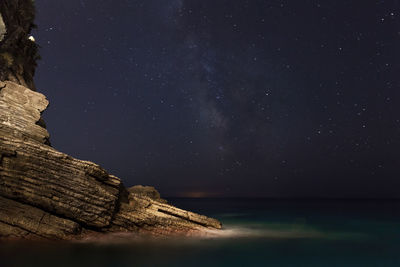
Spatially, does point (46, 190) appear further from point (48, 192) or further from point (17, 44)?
point (17, 44)

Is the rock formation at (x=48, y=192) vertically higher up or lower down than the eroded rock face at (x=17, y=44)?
lower down

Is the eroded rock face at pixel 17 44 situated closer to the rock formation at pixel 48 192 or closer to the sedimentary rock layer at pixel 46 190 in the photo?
the rock formation at pixel 48 192

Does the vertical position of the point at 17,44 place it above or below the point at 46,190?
above

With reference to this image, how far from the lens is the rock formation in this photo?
19297mm

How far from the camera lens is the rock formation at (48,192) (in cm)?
1930

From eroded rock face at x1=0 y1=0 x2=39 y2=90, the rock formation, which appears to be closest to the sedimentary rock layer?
the rock formation

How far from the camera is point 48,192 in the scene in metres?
19.8

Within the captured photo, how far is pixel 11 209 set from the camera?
19078mm

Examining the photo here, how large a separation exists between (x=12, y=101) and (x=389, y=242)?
31.0 metres

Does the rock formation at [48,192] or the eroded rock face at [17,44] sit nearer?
the rock formation at [48,192]

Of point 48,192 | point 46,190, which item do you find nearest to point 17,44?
point 46,190

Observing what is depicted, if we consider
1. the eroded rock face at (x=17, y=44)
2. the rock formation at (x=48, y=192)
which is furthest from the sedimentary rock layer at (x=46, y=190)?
the eroded rock face at (x=17, y=44)

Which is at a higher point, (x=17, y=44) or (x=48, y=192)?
(x=17, y=44)

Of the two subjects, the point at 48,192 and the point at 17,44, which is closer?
the point at 48,192
